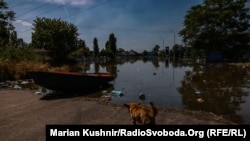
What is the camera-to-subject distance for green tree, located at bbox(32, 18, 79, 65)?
36531 mm

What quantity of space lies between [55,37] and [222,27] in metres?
35.8

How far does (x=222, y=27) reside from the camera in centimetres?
5891

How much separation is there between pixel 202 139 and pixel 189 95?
27.4ft

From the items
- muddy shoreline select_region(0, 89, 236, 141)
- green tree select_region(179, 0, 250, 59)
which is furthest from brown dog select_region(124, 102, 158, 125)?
green tree select_region(179, 0, 250, 59)

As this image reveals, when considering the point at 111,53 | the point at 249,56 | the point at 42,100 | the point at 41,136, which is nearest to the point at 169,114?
the point at 41,136

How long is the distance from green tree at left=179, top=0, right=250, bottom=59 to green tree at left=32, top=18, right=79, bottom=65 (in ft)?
98.3

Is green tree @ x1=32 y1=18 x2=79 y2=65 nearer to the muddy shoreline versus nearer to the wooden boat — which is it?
the wooden boat

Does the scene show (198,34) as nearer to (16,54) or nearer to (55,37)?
(55,37)

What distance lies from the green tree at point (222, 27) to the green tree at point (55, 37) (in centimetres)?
2996

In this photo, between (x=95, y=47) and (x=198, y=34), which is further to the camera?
(x=95, y=47)

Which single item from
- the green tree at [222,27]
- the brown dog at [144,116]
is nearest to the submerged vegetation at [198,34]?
the green tree at [222,27]

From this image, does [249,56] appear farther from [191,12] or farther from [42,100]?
[42,100]

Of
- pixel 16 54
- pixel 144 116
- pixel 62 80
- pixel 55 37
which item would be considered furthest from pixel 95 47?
pixel 144 116

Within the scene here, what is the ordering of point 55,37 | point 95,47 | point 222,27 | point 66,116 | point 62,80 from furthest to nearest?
point 95,47 < point 222,27 < point 55,37 < point 62,80 < point 66,116
